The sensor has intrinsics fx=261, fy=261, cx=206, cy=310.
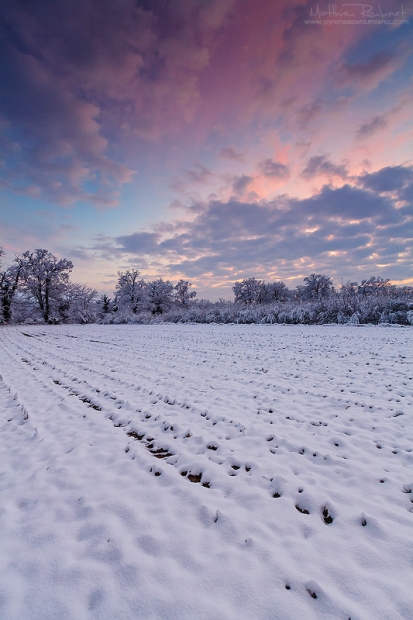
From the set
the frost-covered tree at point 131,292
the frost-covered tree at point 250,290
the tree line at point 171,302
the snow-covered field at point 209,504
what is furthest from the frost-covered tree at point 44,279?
the frost-covered tree at point 250,290

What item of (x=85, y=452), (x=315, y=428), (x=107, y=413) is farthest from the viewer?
(x=107, y=413)

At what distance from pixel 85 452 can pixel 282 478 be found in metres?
2.57

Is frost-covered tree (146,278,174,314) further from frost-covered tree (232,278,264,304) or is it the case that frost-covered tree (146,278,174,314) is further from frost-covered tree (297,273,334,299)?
frost-covered tree (297,273,334,299)

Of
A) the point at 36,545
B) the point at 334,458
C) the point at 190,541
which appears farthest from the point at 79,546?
the point at 334,458

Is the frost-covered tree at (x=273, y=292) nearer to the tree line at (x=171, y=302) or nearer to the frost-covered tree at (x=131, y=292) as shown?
the tree line at (x=171, y=302)

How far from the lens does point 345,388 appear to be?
5707 millimetres

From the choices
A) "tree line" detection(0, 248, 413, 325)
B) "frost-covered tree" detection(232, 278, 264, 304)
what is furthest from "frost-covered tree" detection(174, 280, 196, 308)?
"frost-covered tree" detection(232, 278, 264, 304)

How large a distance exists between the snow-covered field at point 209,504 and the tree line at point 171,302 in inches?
619

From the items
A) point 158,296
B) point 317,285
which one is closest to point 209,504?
point 158,296

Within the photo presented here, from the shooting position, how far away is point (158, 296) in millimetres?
51219

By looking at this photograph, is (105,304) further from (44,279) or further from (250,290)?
(250,290)

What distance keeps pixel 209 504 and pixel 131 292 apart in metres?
49.7

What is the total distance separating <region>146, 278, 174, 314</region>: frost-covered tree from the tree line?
0.32 ft

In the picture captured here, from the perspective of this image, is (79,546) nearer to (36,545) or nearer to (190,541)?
(36,545)
